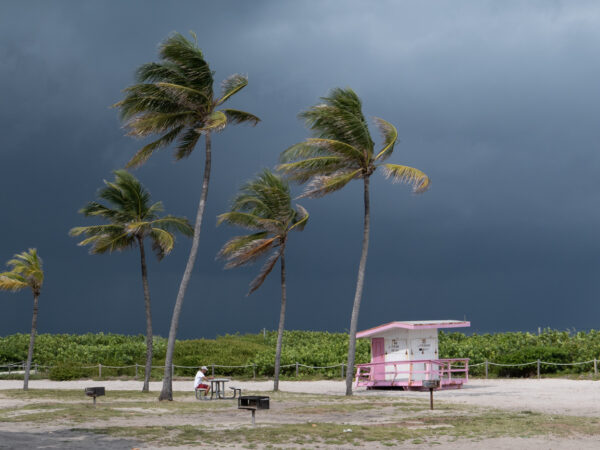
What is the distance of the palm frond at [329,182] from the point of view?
25.8 meters

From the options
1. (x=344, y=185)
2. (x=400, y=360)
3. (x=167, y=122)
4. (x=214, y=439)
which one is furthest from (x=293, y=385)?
(x=214, y=439)

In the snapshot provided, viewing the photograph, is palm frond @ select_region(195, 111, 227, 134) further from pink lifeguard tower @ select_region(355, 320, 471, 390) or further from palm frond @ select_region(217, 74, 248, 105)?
pink lifeguard tower @ select_region(355, 320, 471, 390)

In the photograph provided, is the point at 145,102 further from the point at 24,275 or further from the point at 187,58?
the point at 24,275

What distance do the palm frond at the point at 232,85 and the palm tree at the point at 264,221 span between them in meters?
4.32

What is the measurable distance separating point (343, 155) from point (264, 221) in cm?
434

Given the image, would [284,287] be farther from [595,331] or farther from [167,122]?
[595,331]

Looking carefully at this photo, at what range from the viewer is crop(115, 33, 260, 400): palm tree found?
23906 mm

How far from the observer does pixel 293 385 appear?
33062 millimetres

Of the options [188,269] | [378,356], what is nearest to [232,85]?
[188,269]

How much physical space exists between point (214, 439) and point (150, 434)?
1459mm

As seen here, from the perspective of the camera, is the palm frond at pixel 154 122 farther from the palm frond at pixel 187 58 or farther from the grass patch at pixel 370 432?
the grass patch at pixel 370 432

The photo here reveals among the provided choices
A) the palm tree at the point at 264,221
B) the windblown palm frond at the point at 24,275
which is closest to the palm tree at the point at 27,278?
the windblown palm frond at the point at 24,275

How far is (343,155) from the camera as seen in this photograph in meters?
25.9

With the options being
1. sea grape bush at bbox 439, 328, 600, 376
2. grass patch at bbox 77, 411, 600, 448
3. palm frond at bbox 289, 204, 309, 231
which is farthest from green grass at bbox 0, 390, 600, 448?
sea grape bush at bbox 439, 328, 600, 376
